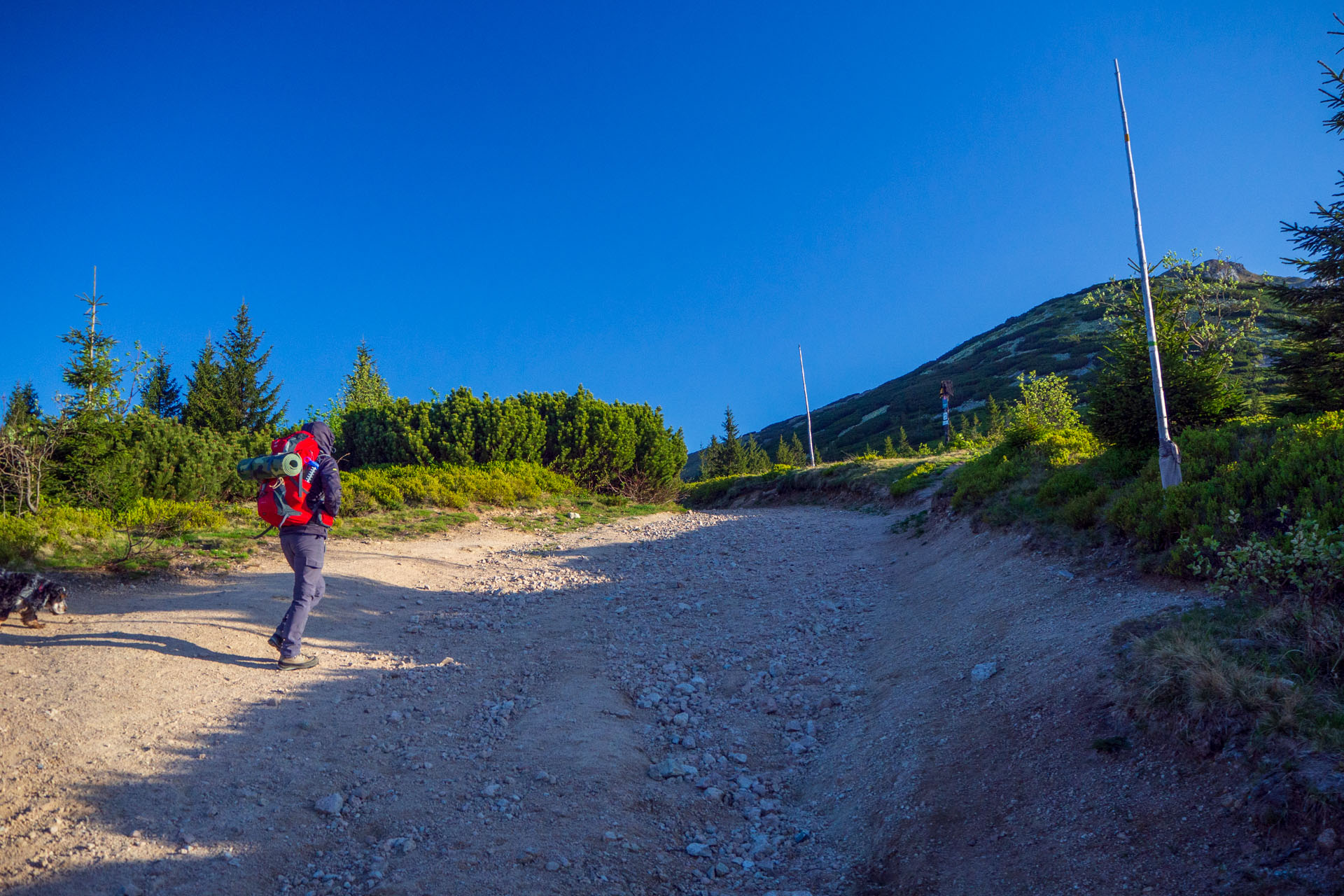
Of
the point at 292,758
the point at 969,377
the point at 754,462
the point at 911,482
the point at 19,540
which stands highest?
the point at 969,377

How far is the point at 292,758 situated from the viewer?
4.23m

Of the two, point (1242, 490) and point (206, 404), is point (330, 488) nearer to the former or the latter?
point (1242, 490)

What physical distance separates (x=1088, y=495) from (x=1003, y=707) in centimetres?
393

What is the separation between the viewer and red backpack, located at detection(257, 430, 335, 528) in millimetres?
5719

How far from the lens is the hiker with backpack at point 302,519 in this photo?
5.77m

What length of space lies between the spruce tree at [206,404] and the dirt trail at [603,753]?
2778 centimetres

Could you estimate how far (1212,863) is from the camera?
8.38 feet

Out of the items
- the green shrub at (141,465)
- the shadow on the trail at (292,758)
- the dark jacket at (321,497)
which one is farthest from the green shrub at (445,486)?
the dark jacket at (321,497)

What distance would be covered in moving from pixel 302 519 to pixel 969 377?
8820 centimetres

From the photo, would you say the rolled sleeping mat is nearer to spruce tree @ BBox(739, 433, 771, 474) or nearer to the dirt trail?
the dirt trail

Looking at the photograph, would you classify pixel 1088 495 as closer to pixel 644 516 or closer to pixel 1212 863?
pixel 1212 863

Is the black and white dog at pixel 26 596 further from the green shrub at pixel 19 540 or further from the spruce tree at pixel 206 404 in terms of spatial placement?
the spruce tree at pixel 206 404

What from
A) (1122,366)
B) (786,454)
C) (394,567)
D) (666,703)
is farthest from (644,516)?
(786,454)

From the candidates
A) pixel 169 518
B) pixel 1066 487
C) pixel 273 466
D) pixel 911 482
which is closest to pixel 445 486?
pixel 169 518
